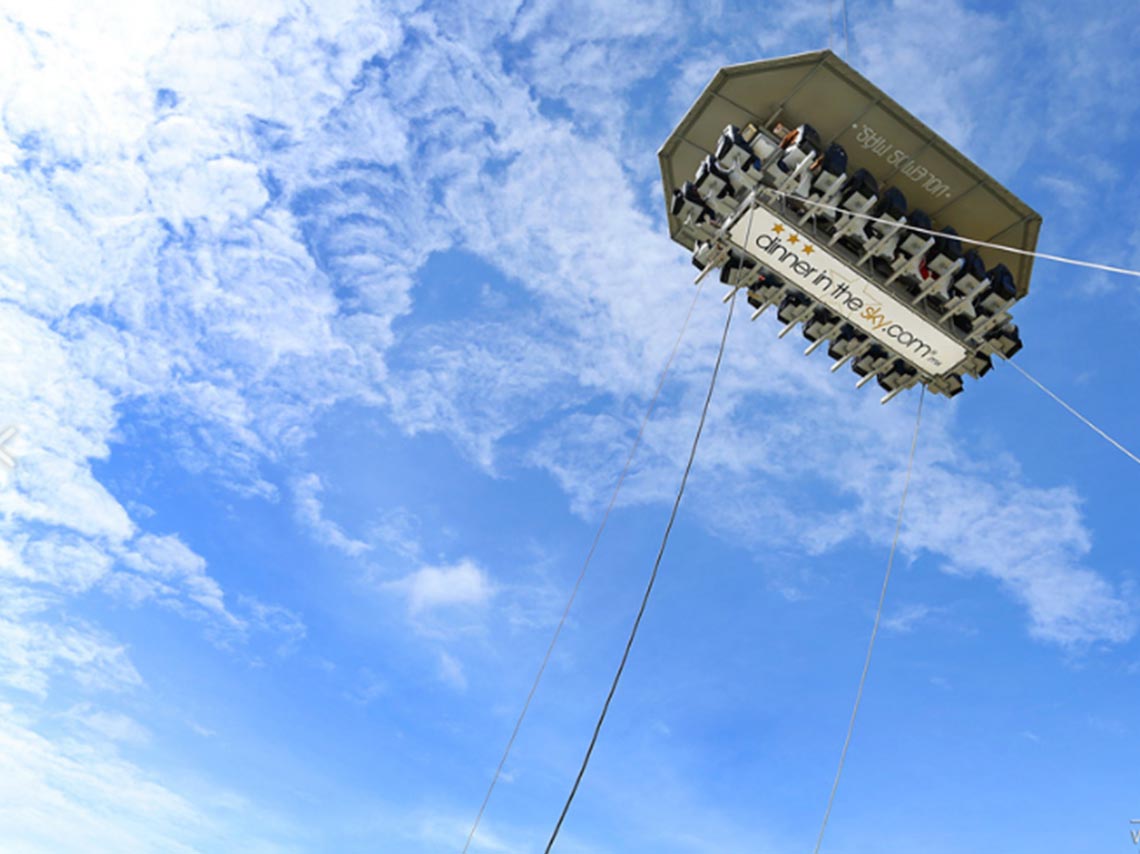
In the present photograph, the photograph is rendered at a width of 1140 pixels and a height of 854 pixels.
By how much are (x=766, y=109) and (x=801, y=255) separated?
302 cm

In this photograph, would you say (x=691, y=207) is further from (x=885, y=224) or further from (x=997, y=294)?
(x=997, y=294)

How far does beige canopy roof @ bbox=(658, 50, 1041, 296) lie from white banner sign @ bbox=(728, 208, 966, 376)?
2.06 meters

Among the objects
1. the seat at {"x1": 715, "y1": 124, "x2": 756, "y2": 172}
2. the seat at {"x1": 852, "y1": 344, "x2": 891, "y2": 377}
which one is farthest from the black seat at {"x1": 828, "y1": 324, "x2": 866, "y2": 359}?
the seat at {"x1": 715, "y1": 124, "x2": 756, "y2": 172}

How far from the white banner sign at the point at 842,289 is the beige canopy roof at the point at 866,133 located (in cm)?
206

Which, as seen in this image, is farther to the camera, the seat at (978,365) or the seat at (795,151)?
the seat at (978,365)

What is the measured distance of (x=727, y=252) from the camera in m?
16.1

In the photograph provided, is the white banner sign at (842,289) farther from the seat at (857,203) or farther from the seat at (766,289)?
the seat at (766,289)

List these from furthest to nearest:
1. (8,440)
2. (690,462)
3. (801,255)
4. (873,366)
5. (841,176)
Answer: (873,366) < (801,255) < (841,176) < (690,462) < (8,440)

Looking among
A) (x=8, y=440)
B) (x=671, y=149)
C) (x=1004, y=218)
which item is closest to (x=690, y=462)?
(x=671, y=149)

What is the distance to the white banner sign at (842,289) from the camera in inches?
592

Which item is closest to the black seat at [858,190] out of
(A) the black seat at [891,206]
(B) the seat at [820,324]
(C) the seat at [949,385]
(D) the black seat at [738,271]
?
(A) the black seat at [891,206]

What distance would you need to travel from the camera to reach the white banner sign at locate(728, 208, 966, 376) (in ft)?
49.4

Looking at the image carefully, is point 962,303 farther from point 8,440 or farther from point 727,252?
point 8,440

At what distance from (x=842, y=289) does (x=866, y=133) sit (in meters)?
3.08
